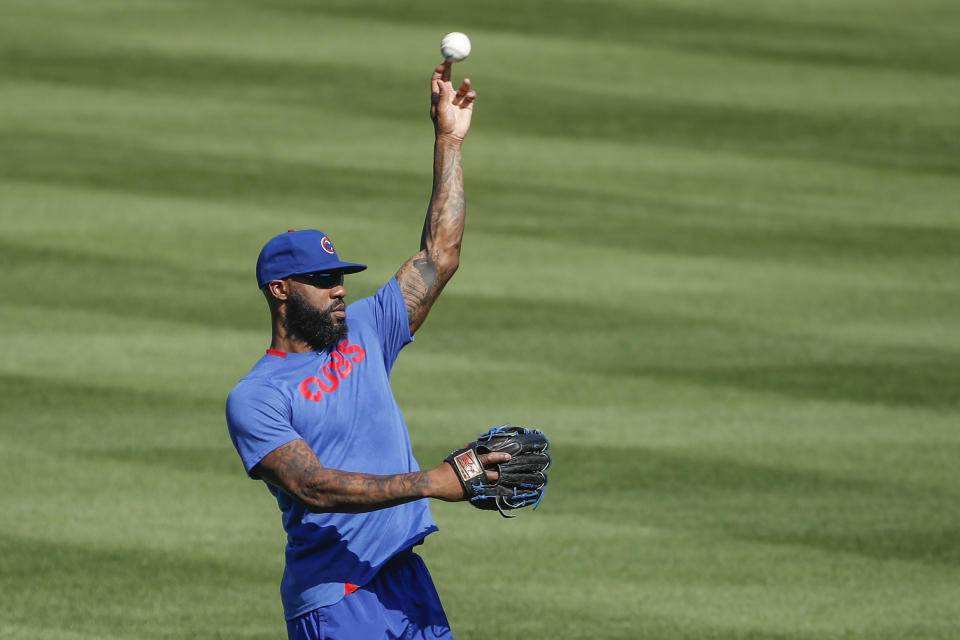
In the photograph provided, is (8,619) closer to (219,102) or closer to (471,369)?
(471,369)

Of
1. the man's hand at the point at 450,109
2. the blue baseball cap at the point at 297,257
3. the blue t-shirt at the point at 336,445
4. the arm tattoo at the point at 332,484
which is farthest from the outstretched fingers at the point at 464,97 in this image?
the arm tattoo at the point at 332,484

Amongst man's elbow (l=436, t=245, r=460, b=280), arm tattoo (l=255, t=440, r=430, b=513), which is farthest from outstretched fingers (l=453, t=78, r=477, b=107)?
arm tattoo (l=255, t=440, r=430, b=513)

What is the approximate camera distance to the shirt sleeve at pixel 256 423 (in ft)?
16.8

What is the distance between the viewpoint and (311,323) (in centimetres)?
541

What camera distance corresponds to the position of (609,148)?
15.5 metres

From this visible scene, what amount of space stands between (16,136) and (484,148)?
483cm

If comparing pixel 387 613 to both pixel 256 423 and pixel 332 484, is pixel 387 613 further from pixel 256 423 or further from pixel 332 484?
pixel 256 423

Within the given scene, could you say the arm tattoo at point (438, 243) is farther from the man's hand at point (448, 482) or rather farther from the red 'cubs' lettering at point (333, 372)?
the man's hand at point (448, 482)

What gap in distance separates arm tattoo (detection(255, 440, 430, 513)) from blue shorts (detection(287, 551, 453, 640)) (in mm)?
478

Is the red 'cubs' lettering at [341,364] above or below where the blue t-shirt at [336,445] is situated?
above

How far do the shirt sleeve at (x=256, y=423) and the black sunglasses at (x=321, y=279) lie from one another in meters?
0.43

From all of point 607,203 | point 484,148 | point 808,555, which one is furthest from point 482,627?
point 484,148

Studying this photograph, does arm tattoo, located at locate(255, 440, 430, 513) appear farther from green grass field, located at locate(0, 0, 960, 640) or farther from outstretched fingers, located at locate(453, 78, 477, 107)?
green grass field, located at locate(0, 0, 960, 640)

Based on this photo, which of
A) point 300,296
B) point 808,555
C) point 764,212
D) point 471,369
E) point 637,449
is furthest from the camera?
point 764,212
